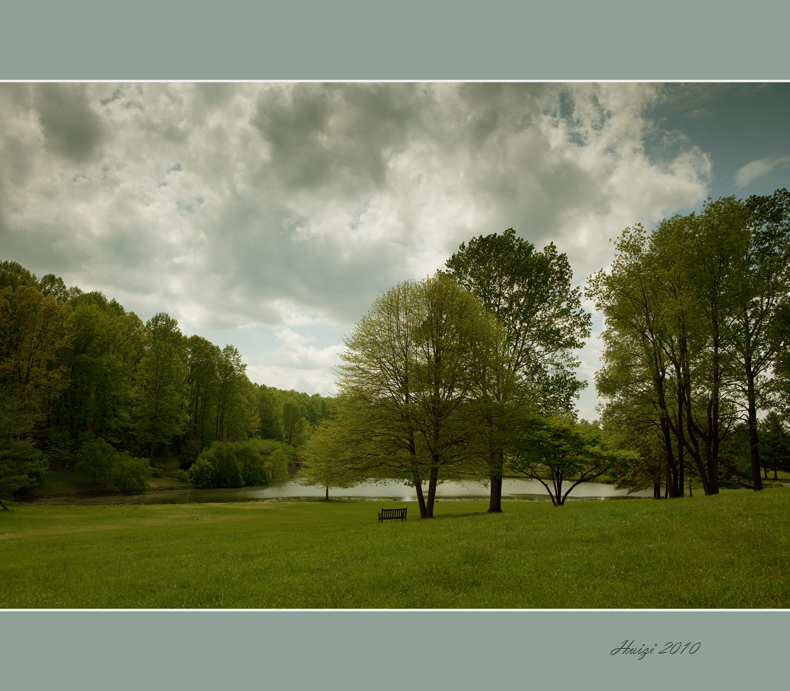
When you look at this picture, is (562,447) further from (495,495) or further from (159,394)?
(159,394)

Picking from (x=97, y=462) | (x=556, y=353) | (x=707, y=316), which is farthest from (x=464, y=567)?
(x=97, y=462)

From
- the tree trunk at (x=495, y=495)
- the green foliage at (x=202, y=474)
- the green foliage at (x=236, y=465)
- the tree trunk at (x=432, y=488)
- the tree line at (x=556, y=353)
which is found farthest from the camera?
the green foliage at (x=236, y=465)

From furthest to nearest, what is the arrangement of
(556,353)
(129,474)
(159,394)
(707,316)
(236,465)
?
1. (159,394)
2. (236,465)
3. (129,474)
4. (556,353)
5. (707,316)

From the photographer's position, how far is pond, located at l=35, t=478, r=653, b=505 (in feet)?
121

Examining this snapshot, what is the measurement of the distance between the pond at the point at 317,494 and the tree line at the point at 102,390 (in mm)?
3655

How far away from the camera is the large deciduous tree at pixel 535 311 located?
2197 centimetres

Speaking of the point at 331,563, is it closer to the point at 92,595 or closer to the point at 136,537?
the point at 92,595

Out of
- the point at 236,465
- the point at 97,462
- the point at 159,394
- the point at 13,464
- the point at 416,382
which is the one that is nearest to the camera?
the point at 416,382

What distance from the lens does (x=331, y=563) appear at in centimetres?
908

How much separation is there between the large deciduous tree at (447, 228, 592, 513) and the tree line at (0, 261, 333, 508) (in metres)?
20.8

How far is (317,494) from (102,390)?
92.5 feet

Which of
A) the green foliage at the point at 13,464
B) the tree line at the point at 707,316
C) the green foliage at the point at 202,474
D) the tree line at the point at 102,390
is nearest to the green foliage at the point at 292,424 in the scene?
the tree line at the point at 102,390

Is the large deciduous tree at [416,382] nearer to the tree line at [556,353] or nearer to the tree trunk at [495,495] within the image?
the tree line at [556,353]

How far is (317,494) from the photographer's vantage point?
4738 centimetres
